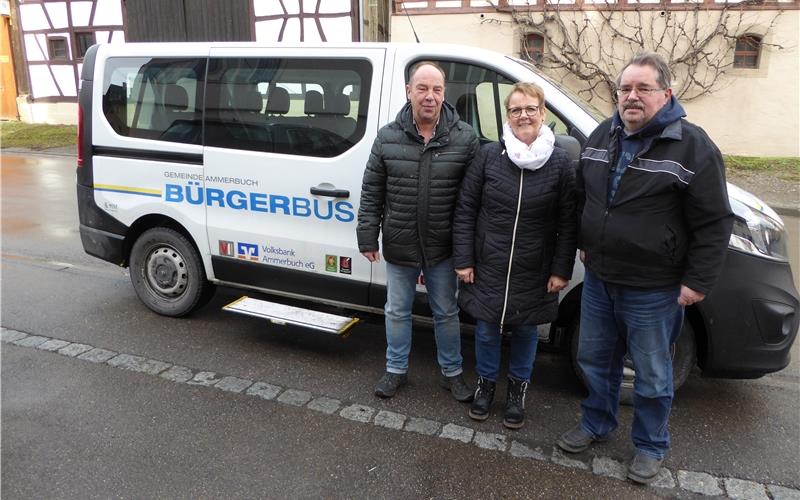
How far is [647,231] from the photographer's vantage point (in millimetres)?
2535

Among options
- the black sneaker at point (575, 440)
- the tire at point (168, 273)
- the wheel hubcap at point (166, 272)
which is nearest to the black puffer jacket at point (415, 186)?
the black sneaker at point (575, 440)

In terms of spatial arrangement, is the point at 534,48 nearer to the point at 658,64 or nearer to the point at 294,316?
the point at 294,316

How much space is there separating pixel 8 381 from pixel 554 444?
3.28 m

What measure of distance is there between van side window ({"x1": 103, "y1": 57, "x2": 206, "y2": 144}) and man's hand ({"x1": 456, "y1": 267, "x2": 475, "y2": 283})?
7.25 ft

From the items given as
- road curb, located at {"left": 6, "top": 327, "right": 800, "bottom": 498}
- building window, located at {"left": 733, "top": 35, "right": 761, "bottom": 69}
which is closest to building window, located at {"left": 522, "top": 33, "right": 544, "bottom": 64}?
building window, located at {"left": 733, "top": 35, "right": 761, "bottom": 69}

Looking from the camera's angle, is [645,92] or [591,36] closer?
[645,92]

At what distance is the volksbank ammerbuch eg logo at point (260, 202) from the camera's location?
3.88m

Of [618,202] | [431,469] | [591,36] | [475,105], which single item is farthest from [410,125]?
[591,36]

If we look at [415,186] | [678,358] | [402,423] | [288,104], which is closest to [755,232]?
[678,358]

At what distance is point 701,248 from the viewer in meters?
2.49

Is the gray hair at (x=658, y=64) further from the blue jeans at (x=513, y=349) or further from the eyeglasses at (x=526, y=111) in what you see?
the blue jeans at (x=513, y=349)

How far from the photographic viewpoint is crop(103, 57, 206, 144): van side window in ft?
14.0

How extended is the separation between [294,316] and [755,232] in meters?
2.76

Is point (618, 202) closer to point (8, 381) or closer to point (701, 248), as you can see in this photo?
point (701, 248)
